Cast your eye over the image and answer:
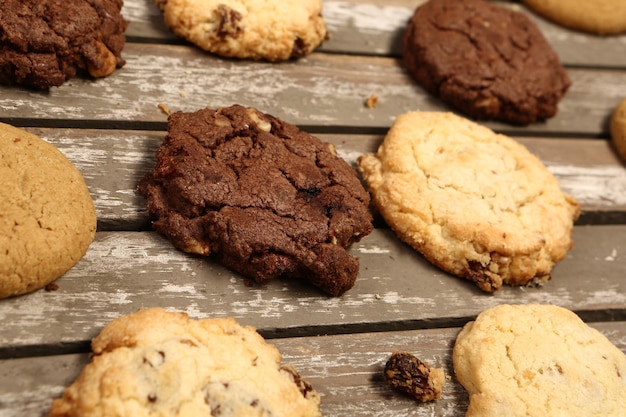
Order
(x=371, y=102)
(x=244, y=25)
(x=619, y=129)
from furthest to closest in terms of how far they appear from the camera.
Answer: (x=619, y=129), (x=371, y=102), (x=244, y=25)

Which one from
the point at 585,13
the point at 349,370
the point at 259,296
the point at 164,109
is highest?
the point at 585,13

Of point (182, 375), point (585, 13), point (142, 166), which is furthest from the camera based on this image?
point (585, 13)

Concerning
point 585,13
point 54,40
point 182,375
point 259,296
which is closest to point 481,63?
point 585,13

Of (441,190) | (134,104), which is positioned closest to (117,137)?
(134,104)

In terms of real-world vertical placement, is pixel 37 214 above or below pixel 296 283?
above

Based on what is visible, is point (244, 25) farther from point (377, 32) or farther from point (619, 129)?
point (619, 129)

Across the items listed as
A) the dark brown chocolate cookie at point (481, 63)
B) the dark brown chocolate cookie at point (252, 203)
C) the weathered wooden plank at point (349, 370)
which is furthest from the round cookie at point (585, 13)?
the weathered wooden plank at point (349, 370)

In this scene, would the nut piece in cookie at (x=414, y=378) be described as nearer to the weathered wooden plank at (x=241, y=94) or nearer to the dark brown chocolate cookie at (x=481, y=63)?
the weathered wooden plank at (x=241, y=94)

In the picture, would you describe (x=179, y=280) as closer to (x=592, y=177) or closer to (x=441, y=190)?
(x=441, y=190)
